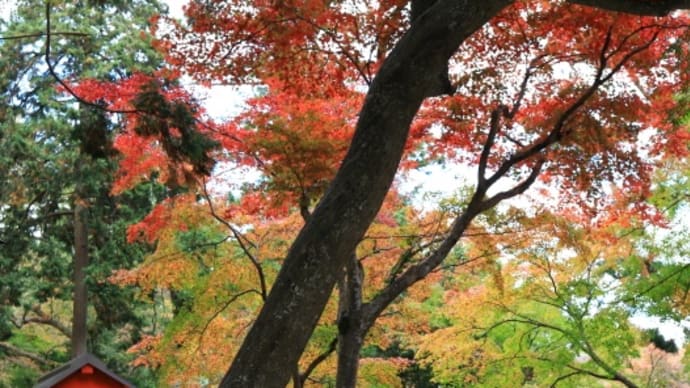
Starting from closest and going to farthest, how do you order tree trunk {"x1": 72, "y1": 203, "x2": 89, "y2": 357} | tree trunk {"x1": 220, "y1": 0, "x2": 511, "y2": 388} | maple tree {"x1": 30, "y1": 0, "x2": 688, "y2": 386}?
tree trunk {"x1": 220, "y1": 0, "x2": 511, "y2": 388}
maple tree {"x1": 30, "y1": 0, "x2": 688, "y2": 386}
tree trunk {"x1": 72, "y1": 203, "x2": 89, "y2": 357}

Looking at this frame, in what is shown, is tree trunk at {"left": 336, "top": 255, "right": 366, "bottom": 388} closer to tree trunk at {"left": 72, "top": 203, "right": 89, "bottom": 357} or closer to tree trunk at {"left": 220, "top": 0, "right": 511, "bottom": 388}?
tree trunk at {"left": 220, "top": 0, "right": 511, "bottom": 388}

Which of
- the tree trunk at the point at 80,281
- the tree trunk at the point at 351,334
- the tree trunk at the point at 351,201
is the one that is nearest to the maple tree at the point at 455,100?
the tree trunk at the point at 351,334

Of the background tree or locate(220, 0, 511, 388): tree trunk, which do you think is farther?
the background tree

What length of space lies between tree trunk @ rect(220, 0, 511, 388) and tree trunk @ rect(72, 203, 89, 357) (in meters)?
9.06

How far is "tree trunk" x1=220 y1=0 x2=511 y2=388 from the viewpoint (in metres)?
2.31

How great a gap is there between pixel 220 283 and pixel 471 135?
3.50 metres

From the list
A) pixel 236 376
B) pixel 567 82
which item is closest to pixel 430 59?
pixel 236 376

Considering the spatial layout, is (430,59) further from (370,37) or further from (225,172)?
(225,172)

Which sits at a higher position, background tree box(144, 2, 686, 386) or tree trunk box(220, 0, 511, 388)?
background tree box(144, 2, 686, 386)

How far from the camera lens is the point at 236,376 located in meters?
2.30

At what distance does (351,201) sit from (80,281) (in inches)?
378

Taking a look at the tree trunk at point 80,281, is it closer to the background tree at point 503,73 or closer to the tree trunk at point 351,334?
the background tree at point 503,73

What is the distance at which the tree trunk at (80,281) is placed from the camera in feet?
35.2

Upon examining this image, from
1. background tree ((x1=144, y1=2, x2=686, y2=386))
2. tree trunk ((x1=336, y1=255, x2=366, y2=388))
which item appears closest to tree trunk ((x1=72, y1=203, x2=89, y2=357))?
background tree ((x1=144, y1=2, x2=686, y2=386))
